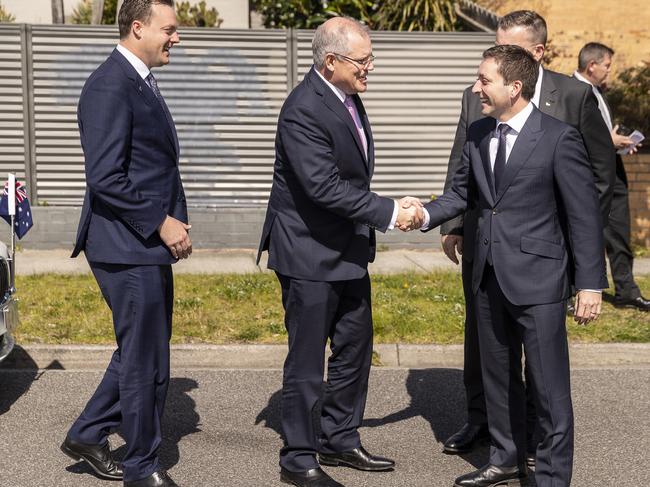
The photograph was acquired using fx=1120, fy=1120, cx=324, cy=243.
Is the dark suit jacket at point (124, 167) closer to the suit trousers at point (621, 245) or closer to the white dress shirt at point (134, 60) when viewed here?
the white dress shirt at point (134, 60)

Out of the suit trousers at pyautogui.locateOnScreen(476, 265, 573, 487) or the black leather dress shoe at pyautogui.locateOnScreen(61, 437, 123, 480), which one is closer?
the suit trousers at pyautogui.locateOnScreen(476, 265, 573, 487)

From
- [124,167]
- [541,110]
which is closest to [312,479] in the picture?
[124,167]

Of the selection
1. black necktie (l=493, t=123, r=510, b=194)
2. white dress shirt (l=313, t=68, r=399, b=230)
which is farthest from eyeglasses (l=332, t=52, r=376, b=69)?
black necktie (l=493, t=123, r=510, b=194)

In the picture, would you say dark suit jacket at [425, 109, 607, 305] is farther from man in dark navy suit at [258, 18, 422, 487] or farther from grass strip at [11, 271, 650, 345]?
grass strip at [11, 271, 650, 345]

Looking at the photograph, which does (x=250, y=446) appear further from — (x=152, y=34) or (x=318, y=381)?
(x=152, y=34)

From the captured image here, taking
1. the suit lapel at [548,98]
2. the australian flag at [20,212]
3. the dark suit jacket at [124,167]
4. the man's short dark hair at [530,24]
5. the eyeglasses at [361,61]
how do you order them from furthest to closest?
the australian flag at [20,212] → the suit lapel at [548,98] → the man's short dark hair at [530,24] → the eyeglasses at [361,61] → the dark suit jacket at [124,167]

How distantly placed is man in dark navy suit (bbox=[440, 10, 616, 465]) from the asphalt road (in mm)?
248

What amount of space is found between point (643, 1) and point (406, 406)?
35.1 feet

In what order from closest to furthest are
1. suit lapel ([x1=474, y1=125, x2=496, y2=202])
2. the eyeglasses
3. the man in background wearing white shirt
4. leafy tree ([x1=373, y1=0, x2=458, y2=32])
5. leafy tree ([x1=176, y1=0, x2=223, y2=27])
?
suit lapel ([x1=474, y1=125, x2=496, y2=202]), the eyeglasses, the man in background wearing white shirt, leafy tree ([x1=373, y1=0, x2=458, y2=32]), leafy tree ([x1=176, y1=0, x2=223, y2=27])

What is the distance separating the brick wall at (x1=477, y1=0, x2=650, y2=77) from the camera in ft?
50.7

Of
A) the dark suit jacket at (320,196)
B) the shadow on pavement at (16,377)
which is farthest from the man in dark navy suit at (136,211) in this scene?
the shadow on pavement at (16,377)

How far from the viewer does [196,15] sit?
48.4ft

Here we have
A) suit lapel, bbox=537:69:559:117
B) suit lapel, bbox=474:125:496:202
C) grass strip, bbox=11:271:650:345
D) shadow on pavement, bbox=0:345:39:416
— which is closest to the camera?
suit lapel, bbox=474:125:496:202

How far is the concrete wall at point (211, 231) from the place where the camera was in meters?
12.0
